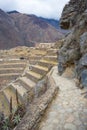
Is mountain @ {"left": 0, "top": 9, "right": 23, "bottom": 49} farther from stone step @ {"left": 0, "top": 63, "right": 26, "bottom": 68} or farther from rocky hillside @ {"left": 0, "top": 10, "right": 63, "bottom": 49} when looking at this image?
stone step @ {"left": 0, "top": 63, "right": 26, "bottom": 68}

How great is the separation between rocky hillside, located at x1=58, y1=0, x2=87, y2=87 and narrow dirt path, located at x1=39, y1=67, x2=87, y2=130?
131cm

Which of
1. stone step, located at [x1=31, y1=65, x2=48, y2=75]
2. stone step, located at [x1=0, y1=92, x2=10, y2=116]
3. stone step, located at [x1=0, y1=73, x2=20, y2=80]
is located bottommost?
stone step, located at [x1=0, y1=92, x2=10, y2=116]

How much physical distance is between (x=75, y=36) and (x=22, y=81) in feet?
21.5

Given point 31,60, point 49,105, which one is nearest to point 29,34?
point 31,60

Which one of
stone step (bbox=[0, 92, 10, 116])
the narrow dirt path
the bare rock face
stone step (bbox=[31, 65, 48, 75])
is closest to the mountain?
stone step (bbox=[31, 65, 48, 75])

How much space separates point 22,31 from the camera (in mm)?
102125

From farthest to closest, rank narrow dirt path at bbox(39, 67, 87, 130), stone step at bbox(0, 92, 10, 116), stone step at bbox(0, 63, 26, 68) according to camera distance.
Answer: stone step at bbox(0, 63, 26, 68) → stone step at bbox(0, 92, 10, 116) → narrow dirt path at bbox(39, 67, 87, 130)

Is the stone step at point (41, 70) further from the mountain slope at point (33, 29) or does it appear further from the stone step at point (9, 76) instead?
the mountain slope at point (33, 29)

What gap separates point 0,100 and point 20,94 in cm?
272

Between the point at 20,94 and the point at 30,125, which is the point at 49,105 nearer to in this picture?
the point at 30,125

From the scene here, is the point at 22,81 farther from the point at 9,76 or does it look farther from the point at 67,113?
the point at 67,113

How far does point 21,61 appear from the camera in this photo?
25.4 meters

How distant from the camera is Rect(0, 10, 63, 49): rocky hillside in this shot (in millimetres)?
87000

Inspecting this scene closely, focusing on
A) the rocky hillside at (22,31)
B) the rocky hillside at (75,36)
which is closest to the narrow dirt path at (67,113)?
the rocky hillside at (75,36)
